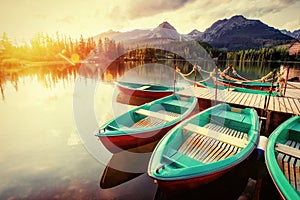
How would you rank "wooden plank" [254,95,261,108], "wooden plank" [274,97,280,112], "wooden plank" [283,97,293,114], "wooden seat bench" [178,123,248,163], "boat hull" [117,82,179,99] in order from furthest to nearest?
1. "boat hull" [117,82,179,99]
2. "wooden plank" [254,95,261,108]
3. "wooden plank" [274,97,280,112]
4. "wooden plank" [283,97,293,114]
5. "wooden seat bench" [178,123,248,163]

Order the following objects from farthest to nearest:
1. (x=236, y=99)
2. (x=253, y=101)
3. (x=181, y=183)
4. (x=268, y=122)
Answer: (x=236, y=99) → (x=253, y=101) → (x=268, y=122) → (x=181, y=183)

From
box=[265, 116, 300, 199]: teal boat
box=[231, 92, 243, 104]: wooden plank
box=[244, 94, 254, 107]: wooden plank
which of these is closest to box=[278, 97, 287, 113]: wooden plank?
box=[244, 94, 254, 107]: wooden plank

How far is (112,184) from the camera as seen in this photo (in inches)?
201

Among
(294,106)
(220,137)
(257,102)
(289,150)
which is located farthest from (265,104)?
(220,137)

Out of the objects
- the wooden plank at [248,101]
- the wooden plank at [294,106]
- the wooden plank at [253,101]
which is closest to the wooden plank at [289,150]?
the wooden plank at [294,106]

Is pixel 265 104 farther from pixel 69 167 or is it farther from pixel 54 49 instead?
pixel 54 49

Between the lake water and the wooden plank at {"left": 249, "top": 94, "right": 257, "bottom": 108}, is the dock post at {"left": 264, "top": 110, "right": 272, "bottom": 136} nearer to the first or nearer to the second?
the wooden plank at {"left": 249, "top": 94, "right": 257, "bottom": 108}

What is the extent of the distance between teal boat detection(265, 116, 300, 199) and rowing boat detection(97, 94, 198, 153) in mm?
3206

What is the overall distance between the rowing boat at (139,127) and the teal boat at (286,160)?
321cm

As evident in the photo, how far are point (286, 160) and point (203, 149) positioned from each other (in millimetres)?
2055

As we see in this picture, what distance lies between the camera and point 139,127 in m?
6.70

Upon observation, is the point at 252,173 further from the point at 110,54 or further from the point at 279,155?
the point at 110,54

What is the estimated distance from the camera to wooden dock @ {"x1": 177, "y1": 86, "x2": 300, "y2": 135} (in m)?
7.72

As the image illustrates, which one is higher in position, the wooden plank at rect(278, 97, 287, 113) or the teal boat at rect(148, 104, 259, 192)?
the wooden plank at rect(278, 97, 287, 113)
